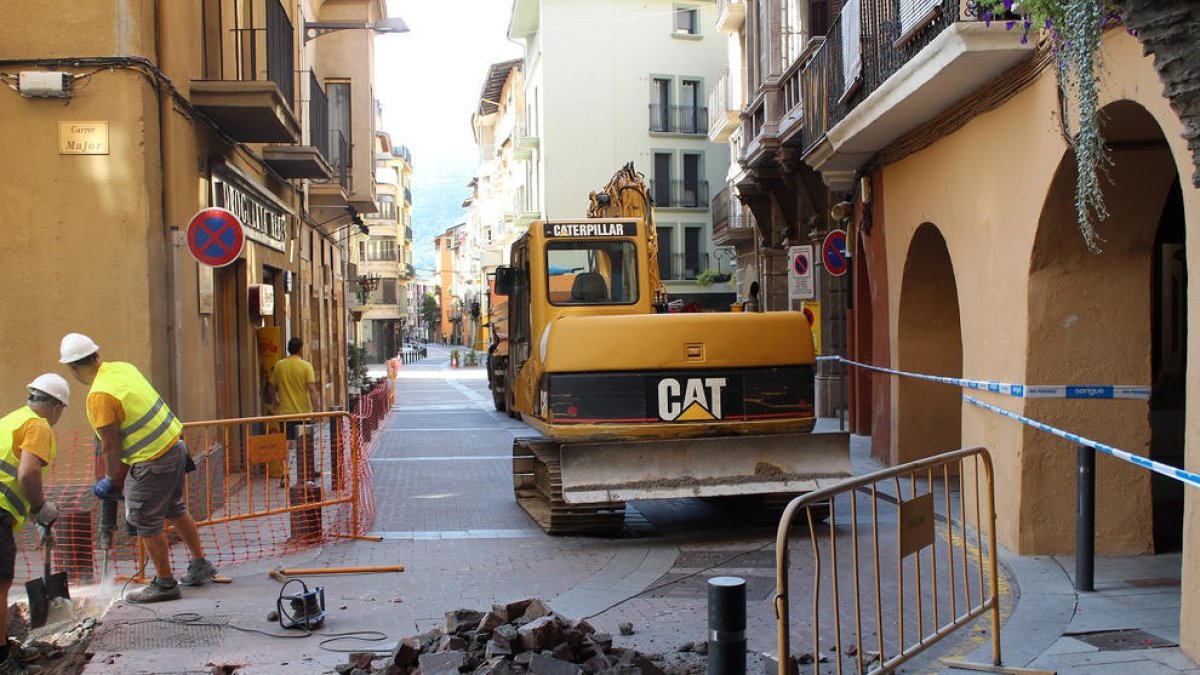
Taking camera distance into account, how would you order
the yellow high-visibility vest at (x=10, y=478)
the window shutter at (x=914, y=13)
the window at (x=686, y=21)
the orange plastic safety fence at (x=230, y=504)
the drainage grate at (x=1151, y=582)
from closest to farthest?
the yellow high-visibility vest at (x=10, y=478) → the drainage grate at (x=1151, y=582) → the orange plastic safety fence at (x=230, y=504) → the window shutter at (x=914, y=13) → the window at (x=686, y=21)

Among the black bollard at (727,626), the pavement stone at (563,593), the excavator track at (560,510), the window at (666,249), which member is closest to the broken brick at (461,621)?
the pavement stone at (563,593)

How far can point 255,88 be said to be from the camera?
417 inches

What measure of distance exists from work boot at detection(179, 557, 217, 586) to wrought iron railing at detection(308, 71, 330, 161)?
10.2 m

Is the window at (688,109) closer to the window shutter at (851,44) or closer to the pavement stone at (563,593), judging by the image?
the window shutter at (851,44)

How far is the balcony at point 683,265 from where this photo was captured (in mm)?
46031

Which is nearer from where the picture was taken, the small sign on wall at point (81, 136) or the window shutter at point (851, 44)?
the small sign on wall at point (81, 136)

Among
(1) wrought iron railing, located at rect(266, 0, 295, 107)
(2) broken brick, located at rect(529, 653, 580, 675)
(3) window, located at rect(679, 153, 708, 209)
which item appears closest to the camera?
(2) broken brick, located at rect(529, 653, 580, 675)

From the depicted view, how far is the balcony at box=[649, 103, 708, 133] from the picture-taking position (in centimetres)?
4559

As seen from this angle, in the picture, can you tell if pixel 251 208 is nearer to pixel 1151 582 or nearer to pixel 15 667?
pixel 15 667

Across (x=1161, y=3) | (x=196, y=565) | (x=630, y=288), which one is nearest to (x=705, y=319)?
(x=630, y=288)

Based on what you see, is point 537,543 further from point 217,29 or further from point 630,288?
point 217,29

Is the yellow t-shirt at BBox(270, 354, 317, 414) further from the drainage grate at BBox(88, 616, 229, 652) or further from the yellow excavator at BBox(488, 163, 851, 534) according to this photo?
the drainage grate at BBox(88, 616, 229, 652)

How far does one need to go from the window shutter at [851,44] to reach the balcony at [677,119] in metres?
33.1

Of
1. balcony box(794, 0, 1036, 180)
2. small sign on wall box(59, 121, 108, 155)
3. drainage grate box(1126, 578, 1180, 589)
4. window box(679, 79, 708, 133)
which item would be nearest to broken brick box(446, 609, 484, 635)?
drainage grate box(1126, 578, 1180, 589)
